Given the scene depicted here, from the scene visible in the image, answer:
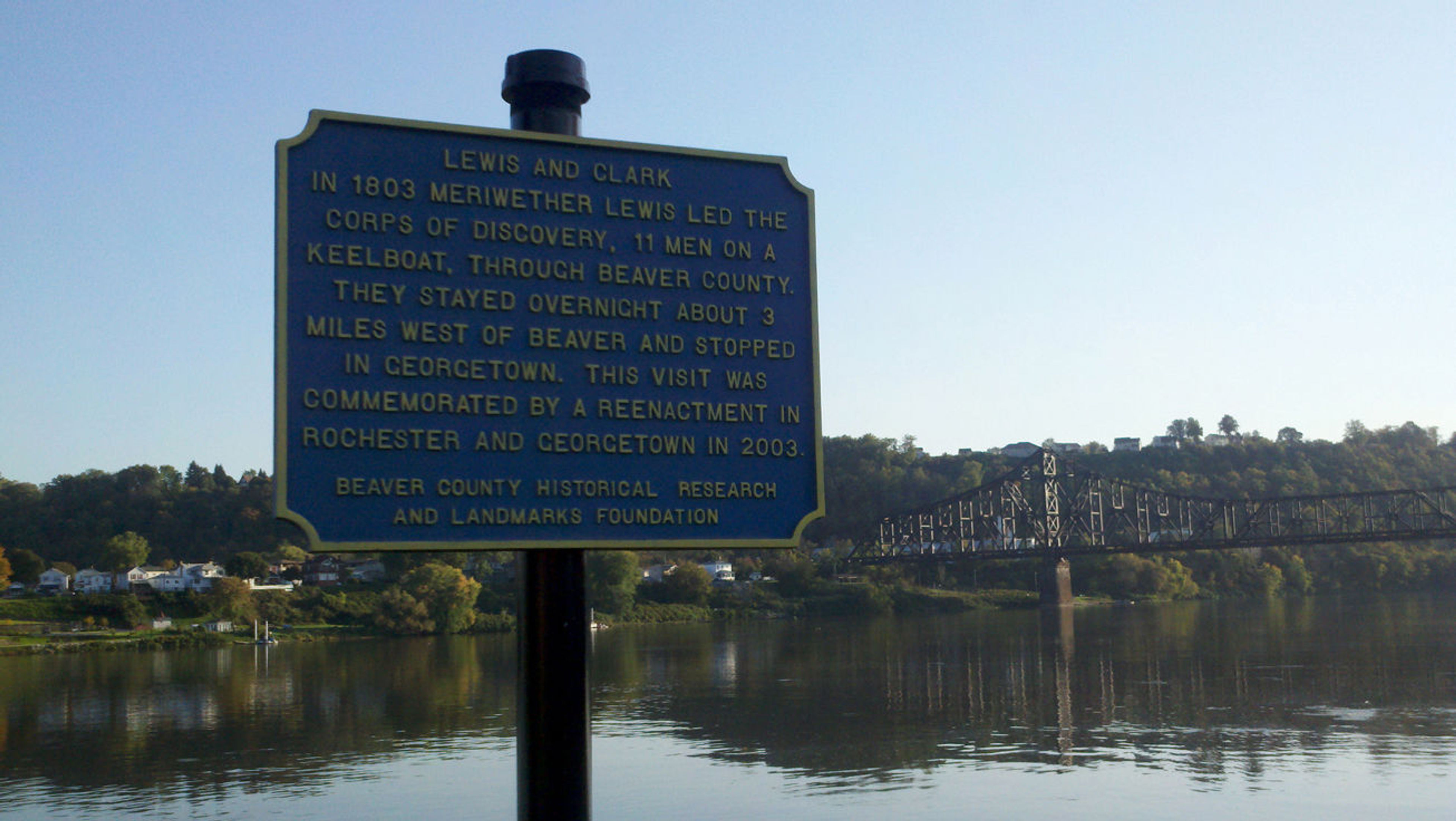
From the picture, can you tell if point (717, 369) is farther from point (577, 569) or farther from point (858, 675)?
point (858, 675)

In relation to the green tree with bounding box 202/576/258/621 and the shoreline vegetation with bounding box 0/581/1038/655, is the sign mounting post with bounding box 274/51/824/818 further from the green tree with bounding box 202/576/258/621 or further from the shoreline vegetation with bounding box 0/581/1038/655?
the green tree with bounding box 202/576/258/621

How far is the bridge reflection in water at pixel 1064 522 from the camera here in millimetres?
137500

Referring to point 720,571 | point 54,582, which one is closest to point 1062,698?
point 720,571

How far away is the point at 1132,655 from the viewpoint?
6712 centimetres

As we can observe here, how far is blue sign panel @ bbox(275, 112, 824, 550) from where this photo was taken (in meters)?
9.91

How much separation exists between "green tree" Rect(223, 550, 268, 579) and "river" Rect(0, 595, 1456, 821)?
125ft

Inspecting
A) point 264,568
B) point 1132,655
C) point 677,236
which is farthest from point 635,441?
point 264,568

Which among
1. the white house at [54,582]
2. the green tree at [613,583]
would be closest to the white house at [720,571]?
the green tree at [613,583]

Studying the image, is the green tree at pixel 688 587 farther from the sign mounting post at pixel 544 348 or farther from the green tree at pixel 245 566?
the sign mounting post at pixel 544 348

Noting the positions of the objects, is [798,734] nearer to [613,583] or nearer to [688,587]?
[613,583]

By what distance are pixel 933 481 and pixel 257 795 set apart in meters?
168

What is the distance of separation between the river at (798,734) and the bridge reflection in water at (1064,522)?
60.1 m

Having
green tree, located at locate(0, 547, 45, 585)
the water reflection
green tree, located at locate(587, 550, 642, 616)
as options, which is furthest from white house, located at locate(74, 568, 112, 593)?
the water reflection

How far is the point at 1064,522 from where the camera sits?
162m
